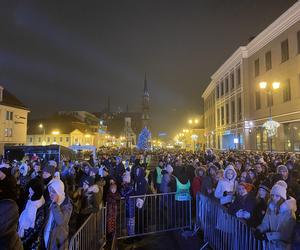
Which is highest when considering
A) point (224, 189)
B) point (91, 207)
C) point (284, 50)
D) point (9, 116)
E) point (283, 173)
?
point (284, 50)

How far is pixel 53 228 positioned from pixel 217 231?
12.5ft

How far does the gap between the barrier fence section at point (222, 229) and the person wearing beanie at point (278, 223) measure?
14 cm

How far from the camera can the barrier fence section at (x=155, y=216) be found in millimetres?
7805

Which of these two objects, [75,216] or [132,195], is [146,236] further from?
[75,216]

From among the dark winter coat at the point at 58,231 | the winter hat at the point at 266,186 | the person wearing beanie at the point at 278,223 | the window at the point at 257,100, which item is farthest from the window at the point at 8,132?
the person wearing beanie at the point at 278,223

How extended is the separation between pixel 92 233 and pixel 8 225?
9.88 feet

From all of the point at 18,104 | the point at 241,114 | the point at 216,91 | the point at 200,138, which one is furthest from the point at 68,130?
the point at 241,114

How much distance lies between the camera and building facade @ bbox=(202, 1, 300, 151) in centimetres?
2502

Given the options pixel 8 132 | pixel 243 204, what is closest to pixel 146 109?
pixel 8 132

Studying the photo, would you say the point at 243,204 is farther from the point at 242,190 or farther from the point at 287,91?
the point at 287,91

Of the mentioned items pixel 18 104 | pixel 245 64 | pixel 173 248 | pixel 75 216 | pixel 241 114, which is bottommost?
pixel 173 248

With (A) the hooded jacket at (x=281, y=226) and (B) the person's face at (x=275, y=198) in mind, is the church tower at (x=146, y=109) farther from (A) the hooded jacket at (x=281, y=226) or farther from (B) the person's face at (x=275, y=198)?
(A) the hooded jacket at (x=281, y=226)

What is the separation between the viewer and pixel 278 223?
4.40 m

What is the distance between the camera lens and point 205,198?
7246mm
